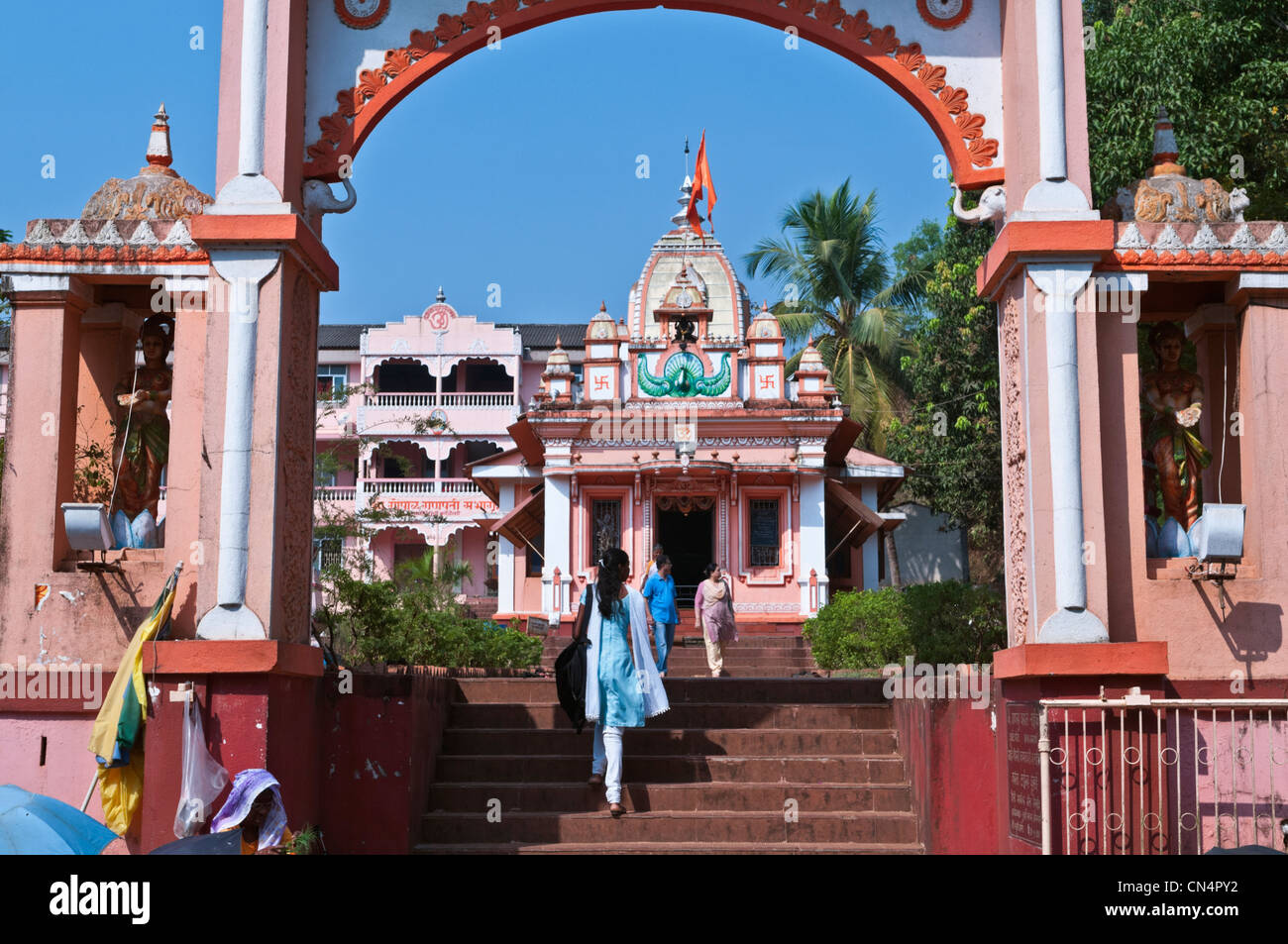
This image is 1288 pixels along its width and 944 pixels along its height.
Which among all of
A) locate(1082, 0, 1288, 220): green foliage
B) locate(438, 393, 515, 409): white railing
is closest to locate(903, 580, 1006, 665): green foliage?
locate(1082, 0, 1288, 220): green foliage

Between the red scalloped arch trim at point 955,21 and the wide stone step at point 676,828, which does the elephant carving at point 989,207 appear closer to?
the red scalloped arch trim at point 955,21

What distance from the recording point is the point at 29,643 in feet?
26.9

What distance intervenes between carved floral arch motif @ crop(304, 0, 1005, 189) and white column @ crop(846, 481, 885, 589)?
65.8 ft

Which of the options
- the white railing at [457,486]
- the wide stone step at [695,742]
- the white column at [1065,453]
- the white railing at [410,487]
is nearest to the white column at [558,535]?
the white railing at [457,486]

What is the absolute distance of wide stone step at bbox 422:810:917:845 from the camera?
887 centimetres

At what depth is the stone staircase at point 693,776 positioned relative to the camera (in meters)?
8.87

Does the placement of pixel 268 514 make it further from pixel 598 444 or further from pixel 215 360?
pixel 598 444

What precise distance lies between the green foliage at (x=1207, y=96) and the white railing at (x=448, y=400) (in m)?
25.9

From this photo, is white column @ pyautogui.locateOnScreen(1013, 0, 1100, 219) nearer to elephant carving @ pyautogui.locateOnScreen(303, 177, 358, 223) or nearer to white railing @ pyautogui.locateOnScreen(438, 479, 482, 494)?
elephant carving @ pyautogui.locateOnScreen(303, 177, 358, 223)

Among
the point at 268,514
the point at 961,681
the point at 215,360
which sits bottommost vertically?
the point at 961,681

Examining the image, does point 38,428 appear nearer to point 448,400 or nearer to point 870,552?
point 870,552

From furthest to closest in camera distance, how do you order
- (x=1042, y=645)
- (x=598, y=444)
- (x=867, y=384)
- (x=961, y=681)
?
(x=867, y=384), (x=598, y=444), (x=961, y=681), (x=1042, y=645)
